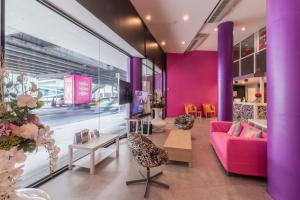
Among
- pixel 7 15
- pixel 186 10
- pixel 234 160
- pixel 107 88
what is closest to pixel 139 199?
pixel 234 160

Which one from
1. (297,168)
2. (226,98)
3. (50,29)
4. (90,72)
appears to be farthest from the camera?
(226,98)

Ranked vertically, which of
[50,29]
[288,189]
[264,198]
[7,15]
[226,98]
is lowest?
[264,198]

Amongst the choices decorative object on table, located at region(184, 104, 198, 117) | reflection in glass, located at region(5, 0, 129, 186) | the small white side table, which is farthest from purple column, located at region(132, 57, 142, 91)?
decorative object on table, located at region(184, 104, 198, 117)

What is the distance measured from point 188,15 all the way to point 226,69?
2.29 metres

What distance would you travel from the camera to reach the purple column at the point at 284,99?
2.11 meters

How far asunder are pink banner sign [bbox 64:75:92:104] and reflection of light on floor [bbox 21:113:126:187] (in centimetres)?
71

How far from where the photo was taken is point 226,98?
636cm

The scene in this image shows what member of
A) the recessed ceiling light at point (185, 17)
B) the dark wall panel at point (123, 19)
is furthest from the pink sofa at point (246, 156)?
the recessed ceiling light at point (185, 17)

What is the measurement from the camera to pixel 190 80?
10.9 m

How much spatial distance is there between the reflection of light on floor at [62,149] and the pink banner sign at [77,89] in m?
0.71

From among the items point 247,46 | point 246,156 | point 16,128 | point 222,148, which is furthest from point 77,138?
point 247,46

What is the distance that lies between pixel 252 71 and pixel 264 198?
24.1ft

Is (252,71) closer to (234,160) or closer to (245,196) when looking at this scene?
(234,160)

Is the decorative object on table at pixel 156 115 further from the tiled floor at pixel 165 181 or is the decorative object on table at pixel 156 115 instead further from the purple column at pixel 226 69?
the tiled floor at pixel 165 181
